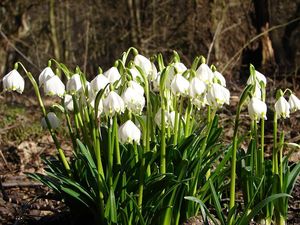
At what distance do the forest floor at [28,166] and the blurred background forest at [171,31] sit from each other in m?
1.08

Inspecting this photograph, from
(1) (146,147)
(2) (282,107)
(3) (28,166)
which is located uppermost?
(2) (282,107)

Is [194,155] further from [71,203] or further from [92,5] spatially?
[92,5]

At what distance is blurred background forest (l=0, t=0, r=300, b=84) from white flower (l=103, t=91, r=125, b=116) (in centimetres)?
439

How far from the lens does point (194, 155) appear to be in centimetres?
233

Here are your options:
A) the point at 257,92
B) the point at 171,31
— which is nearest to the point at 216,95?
the point at 257,92

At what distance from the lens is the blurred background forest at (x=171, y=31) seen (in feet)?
27.2

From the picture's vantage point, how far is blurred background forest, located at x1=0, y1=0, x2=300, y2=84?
828 cm

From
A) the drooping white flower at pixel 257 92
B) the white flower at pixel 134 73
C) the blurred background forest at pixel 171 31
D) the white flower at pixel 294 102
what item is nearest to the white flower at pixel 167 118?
the white flower at pixel 134 73

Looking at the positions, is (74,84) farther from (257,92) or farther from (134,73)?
(257,92)

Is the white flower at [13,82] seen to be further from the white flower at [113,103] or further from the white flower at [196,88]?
the white flower at [196,88]

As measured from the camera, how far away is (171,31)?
1160 centimetres

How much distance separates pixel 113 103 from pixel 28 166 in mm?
2614

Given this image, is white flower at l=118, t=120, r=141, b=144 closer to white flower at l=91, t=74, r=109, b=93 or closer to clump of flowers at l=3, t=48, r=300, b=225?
clump of flowers at l=3, t=48, r=300, b=225

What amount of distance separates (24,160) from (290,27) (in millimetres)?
8585
